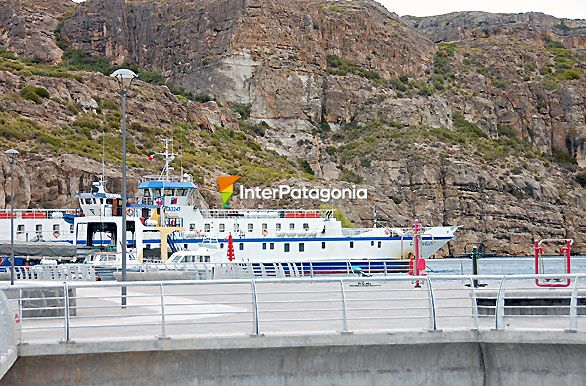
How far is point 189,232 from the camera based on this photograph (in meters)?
63.2

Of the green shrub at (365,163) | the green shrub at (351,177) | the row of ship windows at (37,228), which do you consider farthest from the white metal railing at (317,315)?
the green shrub at (365,163)

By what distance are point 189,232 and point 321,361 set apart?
162ft

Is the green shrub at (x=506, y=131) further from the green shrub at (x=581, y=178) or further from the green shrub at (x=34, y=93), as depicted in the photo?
the green shrub at (x=34, y=93)

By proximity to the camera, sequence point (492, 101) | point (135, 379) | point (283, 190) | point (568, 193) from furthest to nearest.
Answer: point (492, 101), point (568, 193), point (283, 190), point (135, 379)

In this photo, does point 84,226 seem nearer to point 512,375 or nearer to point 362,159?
point 512,375

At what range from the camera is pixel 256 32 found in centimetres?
14350

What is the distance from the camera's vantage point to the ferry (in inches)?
2420

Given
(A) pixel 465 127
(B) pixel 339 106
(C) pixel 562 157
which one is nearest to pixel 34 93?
(B) pixel 339 106

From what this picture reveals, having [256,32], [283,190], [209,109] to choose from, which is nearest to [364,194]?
[283,190]

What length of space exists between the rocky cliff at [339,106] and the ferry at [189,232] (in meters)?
23.7

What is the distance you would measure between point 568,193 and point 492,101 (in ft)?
85.8

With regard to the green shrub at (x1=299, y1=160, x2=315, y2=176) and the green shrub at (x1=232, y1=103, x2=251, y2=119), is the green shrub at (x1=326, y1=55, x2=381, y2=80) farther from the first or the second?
the green shrub at (x1=299, y1=160, x2=315, y2=176)

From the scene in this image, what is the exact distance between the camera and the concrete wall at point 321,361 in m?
13.8

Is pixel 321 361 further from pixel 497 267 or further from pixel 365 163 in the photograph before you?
pixel 365 163
